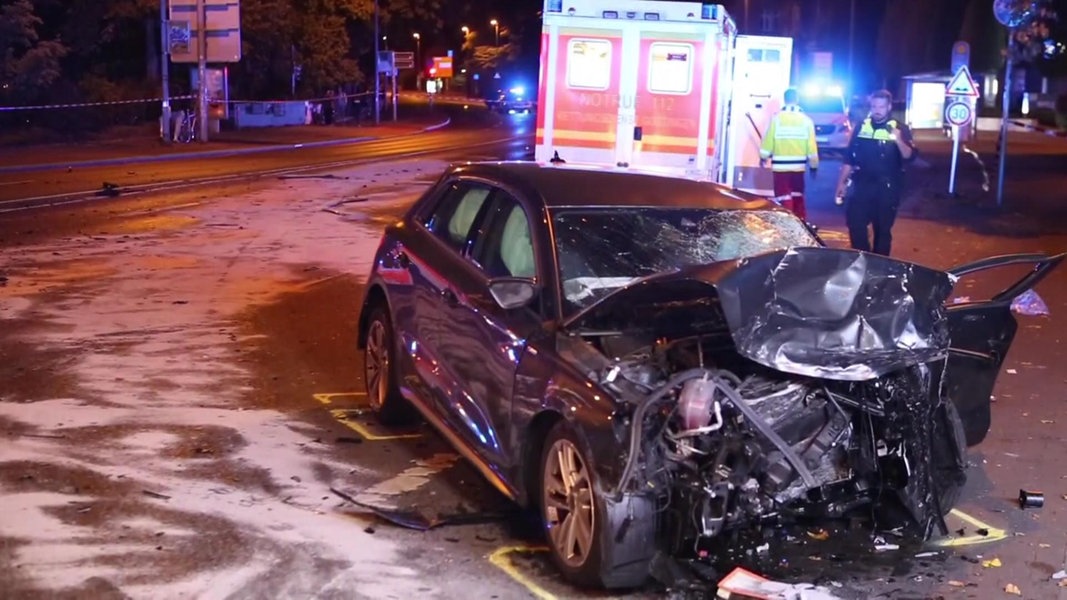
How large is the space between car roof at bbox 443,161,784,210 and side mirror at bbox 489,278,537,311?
65 cm

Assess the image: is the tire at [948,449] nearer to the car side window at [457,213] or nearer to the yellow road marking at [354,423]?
the car side window at [457,213]

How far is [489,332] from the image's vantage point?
5.97 meters

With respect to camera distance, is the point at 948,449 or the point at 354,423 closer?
the point at 948,449

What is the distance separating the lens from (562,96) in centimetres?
1558

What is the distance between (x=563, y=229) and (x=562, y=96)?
31.8ft

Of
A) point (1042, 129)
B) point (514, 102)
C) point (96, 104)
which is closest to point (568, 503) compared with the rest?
point (96, 104)

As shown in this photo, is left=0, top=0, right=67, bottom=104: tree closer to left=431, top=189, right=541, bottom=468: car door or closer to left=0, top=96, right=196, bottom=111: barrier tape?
left=0, top=96, right=196, bottom=111: barrier tape

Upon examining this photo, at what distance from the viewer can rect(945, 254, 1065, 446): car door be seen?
19.9ft

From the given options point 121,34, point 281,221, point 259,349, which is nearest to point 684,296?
point 259,349

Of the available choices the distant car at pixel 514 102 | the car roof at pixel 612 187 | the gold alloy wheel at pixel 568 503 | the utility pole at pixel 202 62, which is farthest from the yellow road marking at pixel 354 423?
the distant car at pixel 514 102

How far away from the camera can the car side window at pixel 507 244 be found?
6102 millimetres

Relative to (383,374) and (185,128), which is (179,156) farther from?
(383,374)

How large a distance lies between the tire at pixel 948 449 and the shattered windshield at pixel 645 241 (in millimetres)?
1173

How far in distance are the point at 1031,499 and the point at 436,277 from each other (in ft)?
10.4
